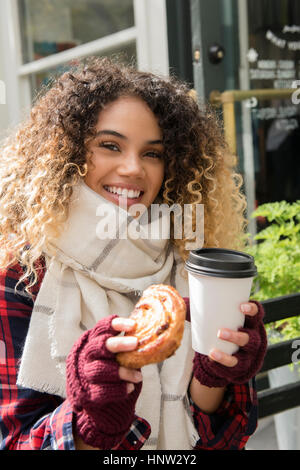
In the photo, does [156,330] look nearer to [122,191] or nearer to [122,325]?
[122,325]

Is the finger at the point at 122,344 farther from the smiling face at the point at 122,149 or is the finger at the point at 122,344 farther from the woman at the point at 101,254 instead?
the smiling face at the point at 122,149

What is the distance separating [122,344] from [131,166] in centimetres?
62

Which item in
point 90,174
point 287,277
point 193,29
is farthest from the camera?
point 193,29

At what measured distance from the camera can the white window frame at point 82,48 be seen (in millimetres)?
2723

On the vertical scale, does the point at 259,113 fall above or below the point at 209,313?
above

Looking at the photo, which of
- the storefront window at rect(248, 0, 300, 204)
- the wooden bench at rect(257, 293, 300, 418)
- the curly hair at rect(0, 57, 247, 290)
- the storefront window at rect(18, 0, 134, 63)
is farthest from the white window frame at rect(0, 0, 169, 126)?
the wooden bench at rect(257, 293, 300, 418)

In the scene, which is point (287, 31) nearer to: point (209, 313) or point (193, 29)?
point (193, 29)

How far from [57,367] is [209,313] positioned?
47 cm

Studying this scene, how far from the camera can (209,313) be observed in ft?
3.29

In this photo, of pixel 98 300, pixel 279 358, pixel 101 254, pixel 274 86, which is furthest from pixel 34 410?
pixel 274 86

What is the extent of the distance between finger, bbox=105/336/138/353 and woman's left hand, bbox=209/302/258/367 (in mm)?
188

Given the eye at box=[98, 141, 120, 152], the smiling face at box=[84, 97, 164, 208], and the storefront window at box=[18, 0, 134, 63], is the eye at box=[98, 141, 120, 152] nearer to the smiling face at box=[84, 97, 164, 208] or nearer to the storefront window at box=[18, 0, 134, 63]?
the smiling face at box=[84, 97, 164, 208]
